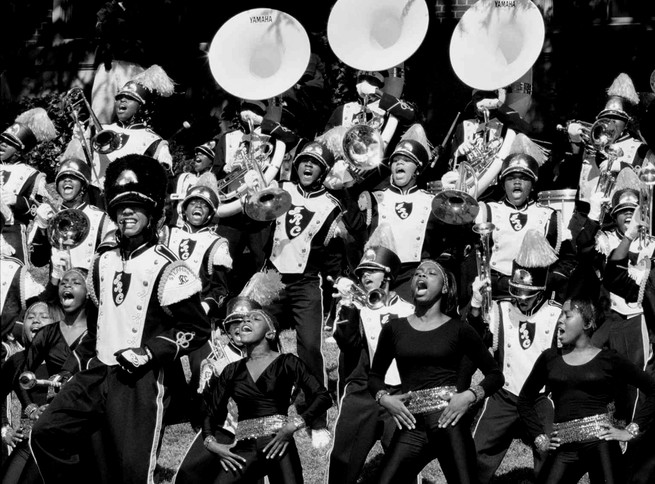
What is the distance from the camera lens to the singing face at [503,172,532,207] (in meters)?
10.4

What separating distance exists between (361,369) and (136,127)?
398 cm

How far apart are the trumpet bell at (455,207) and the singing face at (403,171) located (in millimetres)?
463

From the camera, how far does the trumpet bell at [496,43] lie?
440 inches

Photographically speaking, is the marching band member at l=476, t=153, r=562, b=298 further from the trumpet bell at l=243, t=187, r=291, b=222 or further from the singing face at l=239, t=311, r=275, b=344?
the singing face at l=239, t=311, r=275, b=344

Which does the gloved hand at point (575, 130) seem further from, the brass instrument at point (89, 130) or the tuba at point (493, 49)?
the brass instrument at point (89, 130)

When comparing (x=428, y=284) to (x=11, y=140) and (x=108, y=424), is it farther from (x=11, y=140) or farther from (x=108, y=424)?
(x=11, y=140)

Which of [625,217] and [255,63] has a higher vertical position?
[255,63]

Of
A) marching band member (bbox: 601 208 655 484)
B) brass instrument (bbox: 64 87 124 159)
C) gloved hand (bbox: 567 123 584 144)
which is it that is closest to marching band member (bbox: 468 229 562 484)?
marching band member (bbox: 601 208 655 484)

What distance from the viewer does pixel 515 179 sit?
10406 millimetres

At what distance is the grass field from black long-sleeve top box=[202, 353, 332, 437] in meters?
0.94

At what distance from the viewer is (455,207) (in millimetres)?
9961

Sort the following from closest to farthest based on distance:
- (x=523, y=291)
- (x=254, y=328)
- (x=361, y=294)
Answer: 1. (x=254, y=328)
2. (x=361, y=294)
3. (x=523, y=291)

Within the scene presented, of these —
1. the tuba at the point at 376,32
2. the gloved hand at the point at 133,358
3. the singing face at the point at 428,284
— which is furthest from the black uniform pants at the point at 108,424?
the tuba at the point at 376,32

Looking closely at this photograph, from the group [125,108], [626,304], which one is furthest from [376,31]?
[626,304]
